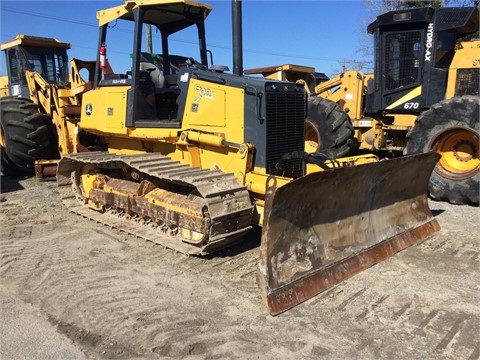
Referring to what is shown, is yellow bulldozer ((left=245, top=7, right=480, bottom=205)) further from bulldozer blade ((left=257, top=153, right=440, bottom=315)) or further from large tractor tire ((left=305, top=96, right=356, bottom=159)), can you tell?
bulldozer blade ((left=257, top=153, right=440, bottom=315))

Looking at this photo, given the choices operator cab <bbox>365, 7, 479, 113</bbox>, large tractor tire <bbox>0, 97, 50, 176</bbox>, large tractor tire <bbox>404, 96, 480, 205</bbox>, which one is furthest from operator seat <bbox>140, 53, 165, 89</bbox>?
operator cab <bbox>365, 7, 479, 113</bbox>

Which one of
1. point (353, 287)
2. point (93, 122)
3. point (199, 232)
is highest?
point (93, 122)

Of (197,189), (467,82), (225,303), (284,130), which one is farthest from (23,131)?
(467,82)

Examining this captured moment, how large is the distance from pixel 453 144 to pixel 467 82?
1.38 metres

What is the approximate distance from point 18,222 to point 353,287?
4813mm

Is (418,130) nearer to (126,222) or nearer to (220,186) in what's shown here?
(220,186)

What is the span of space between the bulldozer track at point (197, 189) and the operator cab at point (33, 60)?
5.55m

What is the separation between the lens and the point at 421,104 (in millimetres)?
8703

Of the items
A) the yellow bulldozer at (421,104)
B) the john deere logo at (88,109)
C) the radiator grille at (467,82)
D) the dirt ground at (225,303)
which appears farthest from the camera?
the radiator grille at (467,82)

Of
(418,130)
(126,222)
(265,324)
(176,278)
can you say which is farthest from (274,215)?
(418,130)

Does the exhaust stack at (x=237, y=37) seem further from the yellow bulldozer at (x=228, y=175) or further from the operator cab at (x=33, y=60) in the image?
the operator cab at (x=33, y=60)

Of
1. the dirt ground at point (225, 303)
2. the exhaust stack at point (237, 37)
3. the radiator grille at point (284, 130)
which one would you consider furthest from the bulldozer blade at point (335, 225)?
the exhaust stack at point (237, 37)

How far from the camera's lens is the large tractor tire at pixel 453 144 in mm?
7234

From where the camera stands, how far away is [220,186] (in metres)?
4.74
